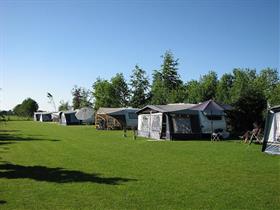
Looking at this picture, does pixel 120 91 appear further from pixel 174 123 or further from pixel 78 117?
pixel 174 123

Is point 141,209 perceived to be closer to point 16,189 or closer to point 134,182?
Answer: point 134,182

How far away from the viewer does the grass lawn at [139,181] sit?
805cm

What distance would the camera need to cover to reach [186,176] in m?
11.1

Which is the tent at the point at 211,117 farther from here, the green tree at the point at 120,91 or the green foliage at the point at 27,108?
the green foliage at the point at 27,108

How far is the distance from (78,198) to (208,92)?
50676 millimetres

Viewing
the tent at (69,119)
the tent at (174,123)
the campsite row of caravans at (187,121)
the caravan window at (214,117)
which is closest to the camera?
the tent at (174,123)

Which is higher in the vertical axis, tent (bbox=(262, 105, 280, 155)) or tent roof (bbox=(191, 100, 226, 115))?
tent roof (bbox=(191, 100, 226, 115))

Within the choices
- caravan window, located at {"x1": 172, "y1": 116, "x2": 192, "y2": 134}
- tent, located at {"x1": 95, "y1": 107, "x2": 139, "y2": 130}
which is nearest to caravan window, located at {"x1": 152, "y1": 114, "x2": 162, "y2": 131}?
caravan window, located at {"x1": 172, "y1": 116, "x2": 192, "y2": 134}

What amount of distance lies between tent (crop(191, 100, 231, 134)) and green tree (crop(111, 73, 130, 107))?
134 feet

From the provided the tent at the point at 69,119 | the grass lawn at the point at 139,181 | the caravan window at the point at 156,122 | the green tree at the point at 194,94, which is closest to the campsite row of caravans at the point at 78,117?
the tent at the point at 69,119

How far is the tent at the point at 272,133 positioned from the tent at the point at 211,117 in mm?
8757

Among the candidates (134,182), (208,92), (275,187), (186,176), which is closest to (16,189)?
(134,182)

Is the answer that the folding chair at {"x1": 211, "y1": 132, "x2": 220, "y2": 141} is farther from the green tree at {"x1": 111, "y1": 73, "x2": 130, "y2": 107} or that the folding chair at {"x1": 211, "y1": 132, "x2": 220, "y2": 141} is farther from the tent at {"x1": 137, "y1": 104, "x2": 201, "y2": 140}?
the green tree at {"x1": 111, "y1": 73, "x2": 130, "y2": 107}

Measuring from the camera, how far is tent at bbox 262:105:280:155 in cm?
1680
